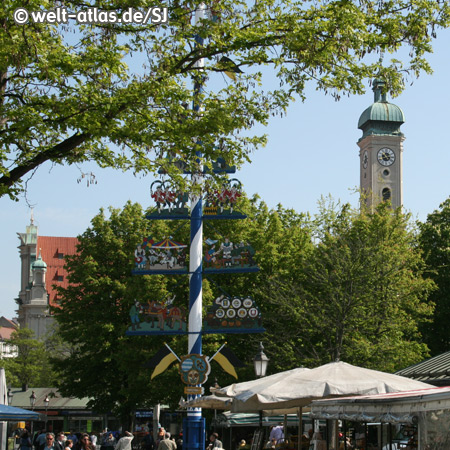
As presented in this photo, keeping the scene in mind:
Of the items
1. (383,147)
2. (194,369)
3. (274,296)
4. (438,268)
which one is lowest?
(194,369)

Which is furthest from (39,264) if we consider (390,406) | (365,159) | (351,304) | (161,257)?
(390,406)

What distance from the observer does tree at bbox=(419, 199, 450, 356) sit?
43656 mm

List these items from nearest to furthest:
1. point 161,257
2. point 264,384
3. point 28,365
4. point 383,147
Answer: point 264,384, point 161,257, point 28,365, point 383,147

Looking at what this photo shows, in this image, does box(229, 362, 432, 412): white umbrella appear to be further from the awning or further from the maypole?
the maypole

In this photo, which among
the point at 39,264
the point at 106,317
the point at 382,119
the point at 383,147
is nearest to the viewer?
the point at 106,317

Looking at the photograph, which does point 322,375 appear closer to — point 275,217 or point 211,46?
point 211,46

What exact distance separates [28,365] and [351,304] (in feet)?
Answer: 177

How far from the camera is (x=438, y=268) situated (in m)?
46.4

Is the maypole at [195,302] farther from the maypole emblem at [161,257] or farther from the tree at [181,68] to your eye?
the tree at [181,68]

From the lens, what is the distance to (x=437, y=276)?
152ft

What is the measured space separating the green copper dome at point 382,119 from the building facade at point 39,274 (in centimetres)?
4313

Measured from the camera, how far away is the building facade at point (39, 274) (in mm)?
113562

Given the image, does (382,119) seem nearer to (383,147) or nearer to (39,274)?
(383,147)

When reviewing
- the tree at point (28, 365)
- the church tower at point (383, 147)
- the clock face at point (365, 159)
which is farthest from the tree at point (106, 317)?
the clock face at point (365, 159)
